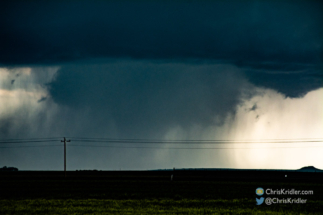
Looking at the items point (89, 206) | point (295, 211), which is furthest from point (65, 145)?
point (295, 211)

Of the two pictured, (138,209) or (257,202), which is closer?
(138,209)

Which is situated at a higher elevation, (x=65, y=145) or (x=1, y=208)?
(x=65, y=145)

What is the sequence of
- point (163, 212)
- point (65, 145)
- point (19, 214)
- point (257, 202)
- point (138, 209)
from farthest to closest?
point (65, 145)
point (257, 202)
point (138, 209)
point (163, 212)
point (19, 214)

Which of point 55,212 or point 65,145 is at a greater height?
point 65,145

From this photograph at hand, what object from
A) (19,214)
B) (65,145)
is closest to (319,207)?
(19,214)

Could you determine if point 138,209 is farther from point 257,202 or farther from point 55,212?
point 257,202

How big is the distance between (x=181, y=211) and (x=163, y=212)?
160cm

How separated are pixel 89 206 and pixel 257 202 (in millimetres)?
16173

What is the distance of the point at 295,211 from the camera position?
30.6 metres

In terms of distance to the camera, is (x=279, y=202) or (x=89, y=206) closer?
(x=89, y=206)

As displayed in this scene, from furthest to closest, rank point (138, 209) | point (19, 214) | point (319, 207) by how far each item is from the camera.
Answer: point (319, 207) < point (138, 209) < point (19, 214)

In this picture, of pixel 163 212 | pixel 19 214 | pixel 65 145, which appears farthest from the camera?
pixel 65 145

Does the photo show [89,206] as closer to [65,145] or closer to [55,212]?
[55,212]

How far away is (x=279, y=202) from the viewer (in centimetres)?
3697
